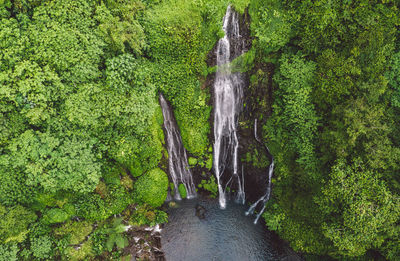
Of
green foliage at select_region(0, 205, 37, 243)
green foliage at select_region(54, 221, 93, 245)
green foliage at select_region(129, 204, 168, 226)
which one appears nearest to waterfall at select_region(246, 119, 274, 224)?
green foliage at select_region(129, 204, 168, 226)

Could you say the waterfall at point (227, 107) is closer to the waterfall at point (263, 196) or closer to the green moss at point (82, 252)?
the waterfall at point (263, 196)

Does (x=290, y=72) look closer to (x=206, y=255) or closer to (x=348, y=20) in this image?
(x=348, y=20)

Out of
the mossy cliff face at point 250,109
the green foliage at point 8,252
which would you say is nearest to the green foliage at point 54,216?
the green foliage at point 8,252

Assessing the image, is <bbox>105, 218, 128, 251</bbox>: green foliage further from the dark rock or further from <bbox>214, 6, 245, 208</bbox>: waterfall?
<bbox>214, 6, 245, 208</bbox>: waterfall

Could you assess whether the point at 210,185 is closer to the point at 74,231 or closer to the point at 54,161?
the point at 74,231

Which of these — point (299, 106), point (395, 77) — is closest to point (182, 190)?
point (299, 106)

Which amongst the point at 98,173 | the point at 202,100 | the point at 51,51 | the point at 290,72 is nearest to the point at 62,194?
the point at 98,173
